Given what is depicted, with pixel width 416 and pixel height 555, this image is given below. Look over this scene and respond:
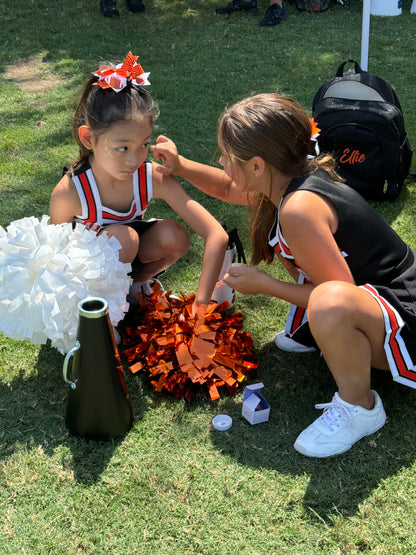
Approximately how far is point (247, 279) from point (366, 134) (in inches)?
63.8

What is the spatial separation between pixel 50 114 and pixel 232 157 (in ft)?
9.88

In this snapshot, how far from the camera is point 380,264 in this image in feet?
7.04

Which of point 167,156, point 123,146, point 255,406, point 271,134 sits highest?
point 271,134

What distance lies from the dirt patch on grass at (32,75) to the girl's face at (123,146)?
3135mm

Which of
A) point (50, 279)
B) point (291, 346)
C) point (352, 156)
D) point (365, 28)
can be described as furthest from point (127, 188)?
point (365, 28)

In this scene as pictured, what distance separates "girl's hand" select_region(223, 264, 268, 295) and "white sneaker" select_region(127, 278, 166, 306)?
588 millimetres

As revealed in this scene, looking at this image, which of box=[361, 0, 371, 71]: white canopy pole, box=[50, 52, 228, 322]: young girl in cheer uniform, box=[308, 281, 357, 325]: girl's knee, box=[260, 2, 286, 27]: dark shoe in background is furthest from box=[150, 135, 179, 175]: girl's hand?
box=[260, 2, 286, 27]: dark shoe in background

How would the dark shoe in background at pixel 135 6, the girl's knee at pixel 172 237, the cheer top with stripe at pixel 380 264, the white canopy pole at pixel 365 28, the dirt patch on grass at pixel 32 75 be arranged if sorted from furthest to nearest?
the dark shoe in background at pixel 135 6
the dirt patch on grass at pixel 32 75
the white canopy pole at pixel 365 28
the girl's knee at pixel 172 237
the cheer top with stripe at pixel 380 264

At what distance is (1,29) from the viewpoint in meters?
6.63

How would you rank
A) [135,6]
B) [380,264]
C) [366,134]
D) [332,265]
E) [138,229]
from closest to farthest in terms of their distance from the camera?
[332,265] < [380,264] < [138,229] < [366,134] < [135,6]

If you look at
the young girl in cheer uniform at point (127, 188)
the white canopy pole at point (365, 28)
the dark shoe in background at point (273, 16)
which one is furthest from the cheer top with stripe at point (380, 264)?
the dark shoe in background at point (273, 16)

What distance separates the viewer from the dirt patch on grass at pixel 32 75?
5.28 metres

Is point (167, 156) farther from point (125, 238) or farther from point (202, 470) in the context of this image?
point (202, 470)

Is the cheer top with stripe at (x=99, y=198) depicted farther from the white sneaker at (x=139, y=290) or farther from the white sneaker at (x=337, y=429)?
the white sneaker at (x=337, y=429)
